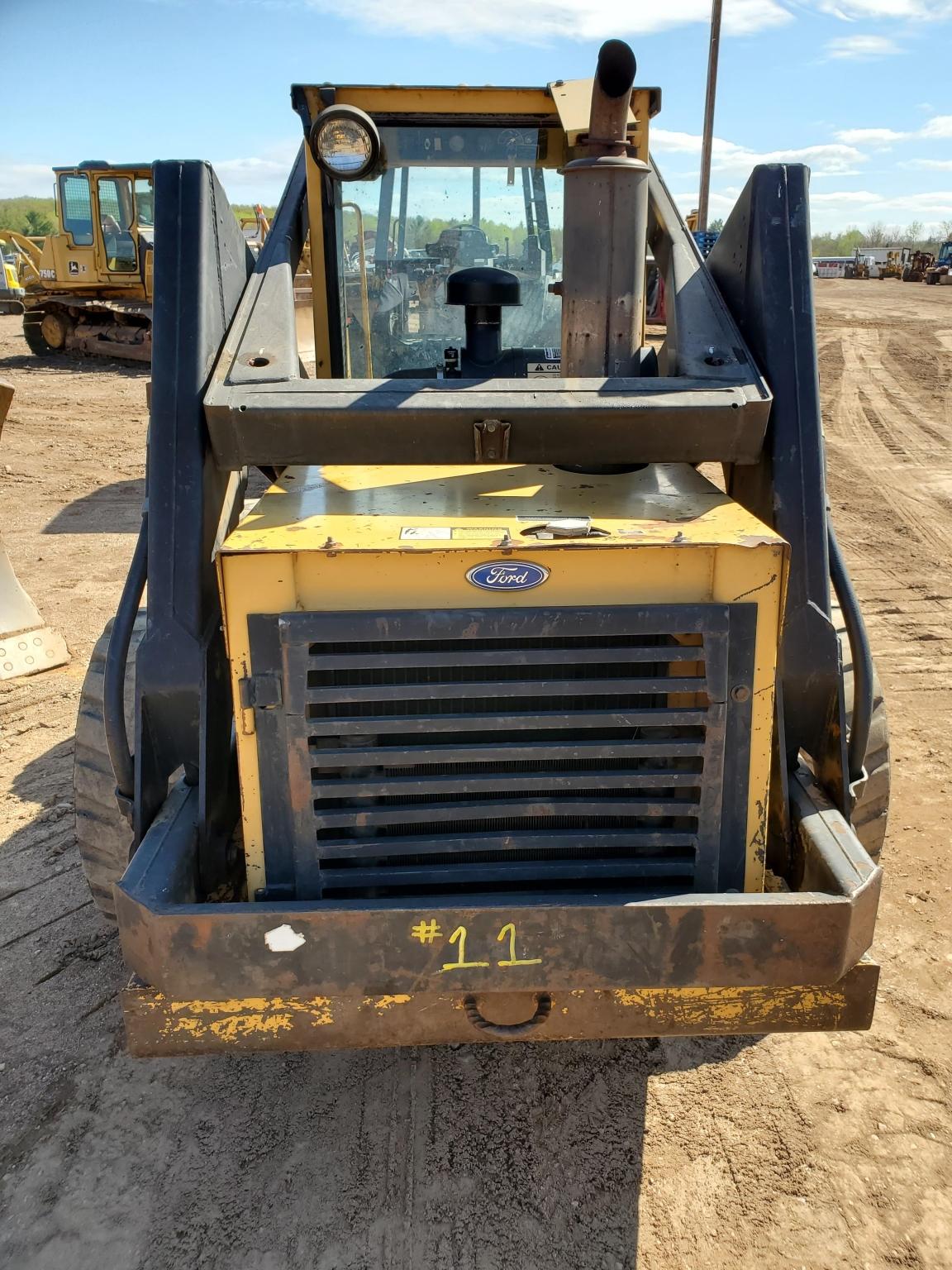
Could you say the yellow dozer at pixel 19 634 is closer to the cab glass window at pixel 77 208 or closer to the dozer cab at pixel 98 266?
the dozer cab at pixel 98 266

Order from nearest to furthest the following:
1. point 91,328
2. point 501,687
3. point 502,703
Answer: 1. point 501,687
2. point 502,703
3. point 91,328

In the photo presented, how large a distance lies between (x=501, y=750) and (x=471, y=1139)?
1185 mm

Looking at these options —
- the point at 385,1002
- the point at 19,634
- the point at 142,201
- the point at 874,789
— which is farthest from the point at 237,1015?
the point at 142,201

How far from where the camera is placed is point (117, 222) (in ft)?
62.0

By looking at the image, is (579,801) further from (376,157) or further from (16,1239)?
(376,157)

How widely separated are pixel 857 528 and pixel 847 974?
7.31 m

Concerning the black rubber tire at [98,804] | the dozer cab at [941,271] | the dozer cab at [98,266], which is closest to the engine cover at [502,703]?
the black rubber tire at [98,804]

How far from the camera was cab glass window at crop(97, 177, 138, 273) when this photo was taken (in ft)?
60.3

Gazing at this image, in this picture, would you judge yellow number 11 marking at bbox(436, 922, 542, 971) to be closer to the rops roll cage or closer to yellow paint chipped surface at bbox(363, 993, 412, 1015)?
yellow paint chipped surface at bbox(363, 993, 412, 1015)

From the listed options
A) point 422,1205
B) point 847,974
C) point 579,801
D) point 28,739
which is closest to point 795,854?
point 847,974

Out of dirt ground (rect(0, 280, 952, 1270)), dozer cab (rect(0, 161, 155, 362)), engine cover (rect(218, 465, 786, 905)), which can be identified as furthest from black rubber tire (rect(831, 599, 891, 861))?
dozer cab (rect(0, 161, 155, 362))

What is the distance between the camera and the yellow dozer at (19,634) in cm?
594

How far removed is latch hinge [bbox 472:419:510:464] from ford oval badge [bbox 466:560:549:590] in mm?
598

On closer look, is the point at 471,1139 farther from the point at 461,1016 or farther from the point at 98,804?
the point at 98,804
